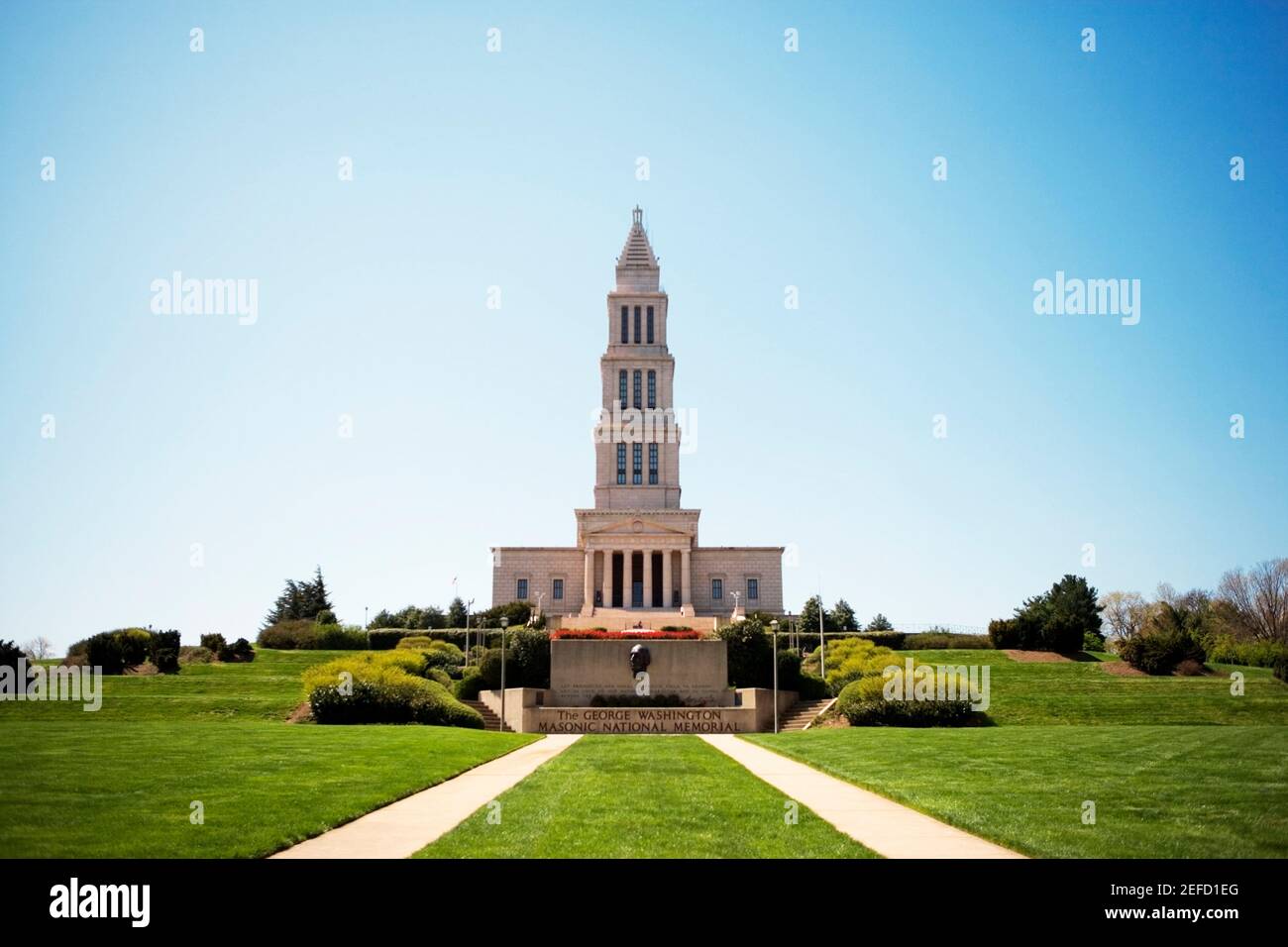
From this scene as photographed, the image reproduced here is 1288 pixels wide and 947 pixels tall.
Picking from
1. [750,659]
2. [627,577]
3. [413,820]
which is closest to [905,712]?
[750,659]

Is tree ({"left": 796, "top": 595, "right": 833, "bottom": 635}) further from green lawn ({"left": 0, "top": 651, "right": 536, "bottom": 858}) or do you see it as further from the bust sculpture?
green lawn ({"left": 0, "top": 651, "right": 536, "bottom": 858})

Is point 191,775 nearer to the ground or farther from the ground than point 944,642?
farther from the ground

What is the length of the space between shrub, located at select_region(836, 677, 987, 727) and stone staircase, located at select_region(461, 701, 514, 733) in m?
14.6

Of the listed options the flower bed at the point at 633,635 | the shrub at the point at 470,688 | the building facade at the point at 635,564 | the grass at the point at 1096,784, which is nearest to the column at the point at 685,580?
the building facade at the point at 635,564

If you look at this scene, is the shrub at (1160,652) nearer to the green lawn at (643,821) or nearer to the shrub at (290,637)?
the green lawn at (643,821)

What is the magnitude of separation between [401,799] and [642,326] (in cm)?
8665

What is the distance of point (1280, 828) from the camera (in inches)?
478

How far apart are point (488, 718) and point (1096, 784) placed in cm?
3153

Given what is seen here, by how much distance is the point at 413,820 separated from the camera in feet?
45.3

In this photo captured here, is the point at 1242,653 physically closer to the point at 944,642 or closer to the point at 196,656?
the point at 944,642

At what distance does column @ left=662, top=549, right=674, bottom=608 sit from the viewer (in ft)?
279
